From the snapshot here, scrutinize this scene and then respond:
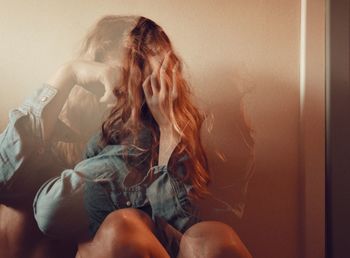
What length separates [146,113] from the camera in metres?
0.78

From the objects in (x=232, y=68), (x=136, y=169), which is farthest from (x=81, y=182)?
(x=232, y=68)

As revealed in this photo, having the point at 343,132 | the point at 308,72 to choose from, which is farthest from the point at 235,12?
the point at 343,132

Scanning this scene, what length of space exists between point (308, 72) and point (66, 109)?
47 cm

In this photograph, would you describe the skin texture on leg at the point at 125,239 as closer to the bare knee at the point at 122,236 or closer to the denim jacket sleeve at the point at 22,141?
the bare knee at the point at 122,236

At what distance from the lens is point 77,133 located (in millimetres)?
780

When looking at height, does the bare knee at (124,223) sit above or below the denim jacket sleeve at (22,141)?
below

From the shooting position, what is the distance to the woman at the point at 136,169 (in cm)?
75

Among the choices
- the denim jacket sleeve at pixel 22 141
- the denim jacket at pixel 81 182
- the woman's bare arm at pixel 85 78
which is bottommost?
the denim jacket at pixel 81 182

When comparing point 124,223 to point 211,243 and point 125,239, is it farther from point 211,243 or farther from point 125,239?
point 211,243

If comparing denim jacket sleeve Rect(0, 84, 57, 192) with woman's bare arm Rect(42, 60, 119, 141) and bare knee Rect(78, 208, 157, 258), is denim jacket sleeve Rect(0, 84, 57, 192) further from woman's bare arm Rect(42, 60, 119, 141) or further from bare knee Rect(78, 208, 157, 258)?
bare knee Rect(78, 208, 157, 258)

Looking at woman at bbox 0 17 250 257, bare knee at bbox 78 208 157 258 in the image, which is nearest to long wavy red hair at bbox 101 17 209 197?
woman at bbox 0 17 250 257

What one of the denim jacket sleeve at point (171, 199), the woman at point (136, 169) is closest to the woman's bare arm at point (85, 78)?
the woman at point (136, 169)

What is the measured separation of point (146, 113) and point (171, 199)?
161 mm

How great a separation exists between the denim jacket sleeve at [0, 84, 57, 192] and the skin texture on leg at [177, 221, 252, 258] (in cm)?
30
